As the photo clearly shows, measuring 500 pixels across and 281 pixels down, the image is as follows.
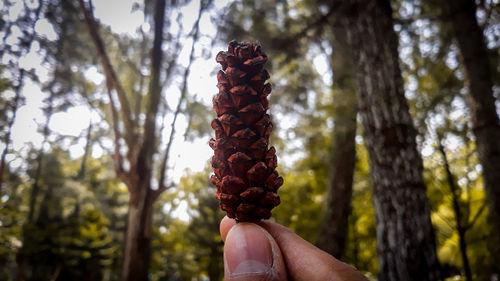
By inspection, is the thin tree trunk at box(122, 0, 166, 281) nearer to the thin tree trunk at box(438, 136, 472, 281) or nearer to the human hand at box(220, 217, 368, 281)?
the human hand at box(220, 217, 368, 281)

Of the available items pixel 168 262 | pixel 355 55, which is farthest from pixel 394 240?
pixel 168 262

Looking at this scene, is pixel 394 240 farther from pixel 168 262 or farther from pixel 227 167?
pixel 168 262

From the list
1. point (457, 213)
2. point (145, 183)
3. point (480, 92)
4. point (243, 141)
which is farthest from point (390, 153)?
point (145, 183)

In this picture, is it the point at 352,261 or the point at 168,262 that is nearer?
the point at 352,261

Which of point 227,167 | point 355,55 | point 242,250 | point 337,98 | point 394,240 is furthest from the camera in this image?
point 337,98

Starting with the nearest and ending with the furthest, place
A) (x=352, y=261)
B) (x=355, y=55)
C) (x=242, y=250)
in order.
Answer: (x=242, y=250), (x=355, y=55), (x=352, y=261)

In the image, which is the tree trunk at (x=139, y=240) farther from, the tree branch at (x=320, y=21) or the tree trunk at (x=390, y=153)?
the tree branch at (x=320, y=21)

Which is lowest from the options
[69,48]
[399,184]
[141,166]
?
[399,184]

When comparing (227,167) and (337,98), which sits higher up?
(337,98)

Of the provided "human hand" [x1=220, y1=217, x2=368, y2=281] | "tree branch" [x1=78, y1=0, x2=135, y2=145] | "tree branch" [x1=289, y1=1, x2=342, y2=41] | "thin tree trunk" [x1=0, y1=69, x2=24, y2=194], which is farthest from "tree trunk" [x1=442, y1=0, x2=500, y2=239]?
"thin tree trunk" [x1=0, y1=69, x2=24, y2=194]

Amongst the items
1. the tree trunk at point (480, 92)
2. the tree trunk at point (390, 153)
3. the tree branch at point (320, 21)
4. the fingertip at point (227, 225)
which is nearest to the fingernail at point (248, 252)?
the fingertip at point (227, 225)
